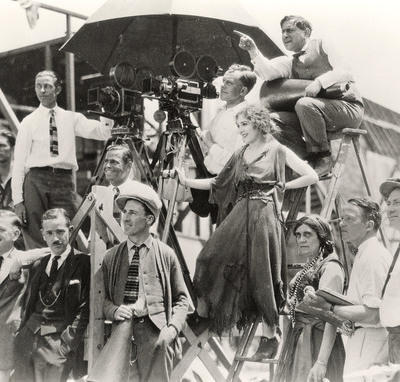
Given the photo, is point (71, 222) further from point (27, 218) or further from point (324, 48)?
point (324, 48)

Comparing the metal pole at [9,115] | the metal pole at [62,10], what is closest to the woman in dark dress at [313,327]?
the metal pole at [9,115]

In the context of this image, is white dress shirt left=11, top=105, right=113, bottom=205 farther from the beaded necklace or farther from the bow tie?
the beaded necklace

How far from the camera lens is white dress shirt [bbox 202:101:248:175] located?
643 cm

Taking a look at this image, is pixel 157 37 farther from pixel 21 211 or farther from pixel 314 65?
pixel 21 211

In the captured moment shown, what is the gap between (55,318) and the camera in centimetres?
543

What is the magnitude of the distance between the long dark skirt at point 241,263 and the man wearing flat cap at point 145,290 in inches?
26.6

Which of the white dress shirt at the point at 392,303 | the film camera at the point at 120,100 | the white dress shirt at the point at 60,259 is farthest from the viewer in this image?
the film camera at the point at 120,100

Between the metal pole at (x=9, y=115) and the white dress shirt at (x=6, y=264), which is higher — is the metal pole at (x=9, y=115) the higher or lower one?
the higher one

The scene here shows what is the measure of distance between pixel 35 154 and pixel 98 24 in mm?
1436

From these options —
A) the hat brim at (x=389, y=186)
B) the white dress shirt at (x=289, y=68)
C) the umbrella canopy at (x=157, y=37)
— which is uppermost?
the umbrella canopy at (x=157, y=37)

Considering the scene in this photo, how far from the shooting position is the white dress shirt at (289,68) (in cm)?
658

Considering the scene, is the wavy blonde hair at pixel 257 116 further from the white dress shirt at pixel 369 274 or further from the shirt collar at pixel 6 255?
the shirt collar at pixel 6 255

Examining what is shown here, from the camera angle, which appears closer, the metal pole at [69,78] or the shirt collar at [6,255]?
the shirt collar at [6,255]

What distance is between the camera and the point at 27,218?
6.41 metres
